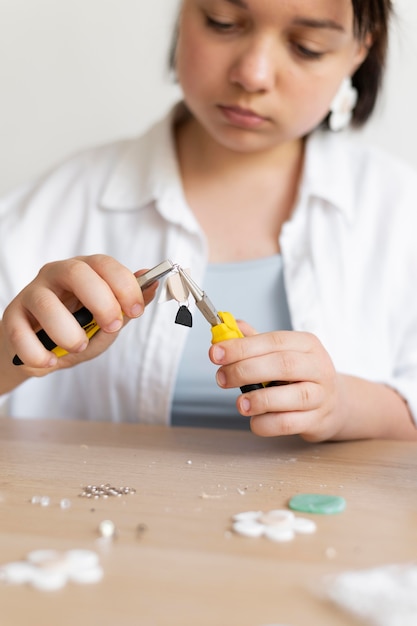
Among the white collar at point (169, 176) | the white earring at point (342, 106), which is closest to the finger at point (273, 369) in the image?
the white collar at point (169, 176)

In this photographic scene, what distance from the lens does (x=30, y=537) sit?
444mm

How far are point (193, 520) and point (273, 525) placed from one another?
47 millimetres

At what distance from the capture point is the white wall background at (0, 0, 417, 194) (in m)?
1.29

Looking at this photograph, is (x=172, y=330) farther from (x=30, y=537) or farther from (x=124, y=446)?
(x=30, y=537)

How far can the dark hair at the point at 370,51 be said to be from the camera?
833 mm

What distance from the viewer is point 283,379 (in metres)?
0.63

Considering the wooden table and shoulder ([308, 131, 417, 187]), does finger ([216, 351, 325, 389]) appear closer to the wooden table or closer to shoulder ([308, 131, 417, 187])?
the wooden table

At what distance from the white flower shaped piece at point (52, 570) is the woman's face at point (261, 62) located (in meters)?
0.50

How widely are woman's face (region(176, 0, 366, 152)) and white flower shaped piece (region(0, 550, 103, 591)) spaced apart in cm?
50

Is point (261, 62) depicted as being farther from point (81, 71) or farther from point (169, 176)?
point (81, 71)

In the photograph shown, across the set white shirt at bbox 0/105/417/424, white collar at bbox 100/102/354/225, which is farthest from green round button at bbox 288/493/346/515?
white collar at bbox 100/102/354/225

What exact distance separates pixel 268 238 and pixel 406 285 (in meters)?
0.17

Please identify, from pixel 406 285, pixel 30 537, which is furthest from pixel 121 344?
pixel 30 537

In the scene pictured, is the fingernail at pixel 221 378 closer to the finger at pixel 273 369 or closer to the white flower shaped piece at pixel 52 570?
A: the finger at pixel 273 369
